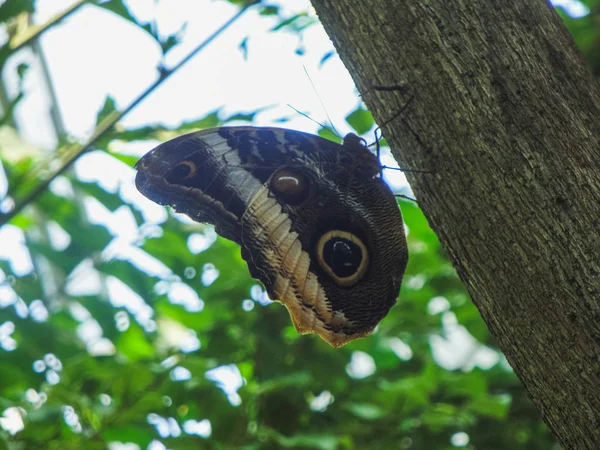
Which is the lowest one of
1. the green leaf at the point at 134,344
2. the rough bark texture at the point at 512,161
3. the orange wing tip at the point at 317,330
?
the green leaf at the point at 134,344

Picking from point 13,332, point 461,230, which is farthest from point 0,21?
point 461,230

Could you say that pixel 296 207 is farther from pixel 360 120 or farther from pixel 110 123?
pixel 110 123

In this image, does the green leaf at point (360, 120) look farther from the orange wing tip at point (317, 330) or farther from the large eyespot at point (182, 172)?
the orange wing tip at point (317, 330)

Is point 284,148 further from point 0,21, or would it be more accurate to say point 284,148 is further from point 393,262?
point 0,21

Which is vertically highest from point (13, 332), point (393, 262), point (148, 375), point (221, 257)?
point (393, 262)

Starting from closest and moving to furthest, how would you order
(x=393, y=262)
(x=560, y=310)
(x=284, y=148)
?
(x=560, y=310) < (x=393, y=262) < (x=284, y=148)

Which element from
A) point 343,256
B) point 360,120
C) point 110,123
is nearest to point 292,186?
point 343,256

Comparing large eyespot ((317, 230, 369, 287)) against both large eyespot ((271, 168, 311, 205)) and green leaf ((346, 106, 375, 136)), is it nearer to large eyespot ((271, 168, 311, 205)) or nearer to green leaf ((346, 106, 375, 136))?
large eyespot ((271, 168, 311, 205))

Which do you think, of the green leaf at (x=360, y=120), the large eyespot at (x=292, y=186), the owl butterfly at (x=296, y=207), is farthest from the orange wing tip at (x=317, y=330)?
the green leaf at (x=360, y=120)
